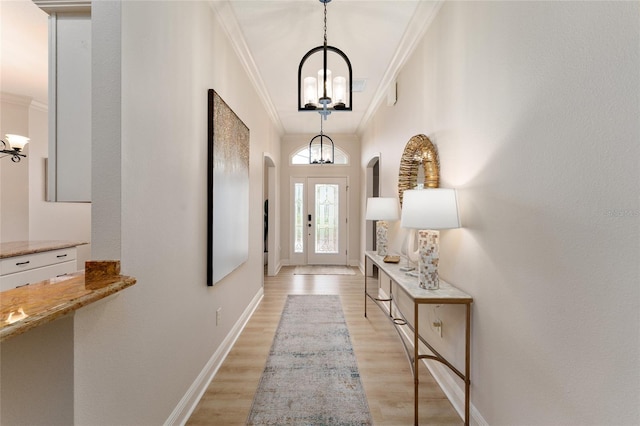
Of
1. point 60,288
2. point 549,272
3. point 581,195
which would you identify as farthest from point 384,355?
point 60,288

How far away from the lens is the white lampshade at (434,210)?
175cm

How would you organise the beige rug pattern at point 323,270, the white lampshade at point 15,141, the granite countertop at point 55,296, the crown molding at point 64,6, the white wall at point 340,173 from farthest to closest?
the white wall at point 340,173
the beige rug pattern at point 323,270
the white lampshade at point 15,141
the crown molding at point 64,6
the granite countertop at point 55,296

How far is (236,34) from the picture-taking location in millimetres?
2688

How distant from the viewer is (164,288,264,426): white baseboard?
1.70 m

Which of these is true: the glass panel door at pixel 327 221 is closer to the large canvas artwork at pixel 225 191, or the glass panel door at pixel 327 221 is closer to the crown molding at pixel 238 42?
the crown molding at pixel 238 42

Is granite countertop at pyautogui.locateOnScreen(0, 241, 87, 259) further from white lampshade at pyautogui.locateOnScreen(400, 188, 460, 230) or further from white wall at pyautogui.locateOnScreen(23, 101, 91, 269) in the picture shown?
white lampshade at pyautogui.locateOnScreen(400, 188, 460, 230)

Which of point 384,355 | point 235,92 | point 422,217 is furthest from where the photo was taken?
point 235,92

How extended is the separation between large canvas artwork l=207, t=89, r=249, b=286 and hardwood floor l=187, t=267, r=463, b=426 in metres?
0.77

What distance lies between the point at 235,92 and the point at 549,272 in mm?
2900

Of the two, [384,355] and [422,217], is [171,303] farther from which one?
[384,355]

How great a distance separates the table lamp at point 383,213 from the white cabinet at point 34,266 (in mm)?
3269

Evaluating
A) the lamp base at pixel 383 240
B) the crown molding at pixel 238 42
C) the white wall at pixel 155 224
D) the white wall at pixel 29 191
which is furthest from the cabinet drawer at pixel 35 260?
the lamp base at pixel 383 240

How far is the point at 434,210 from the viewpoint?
5.79 feet

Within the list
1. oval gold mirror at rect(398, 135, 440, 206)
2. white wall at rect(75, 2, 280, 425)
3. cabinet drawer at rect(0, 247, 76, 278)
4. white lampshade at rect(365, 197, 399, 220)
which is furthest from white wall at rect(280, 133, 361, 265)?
white wall at rect(75, 2, 280, 425)
